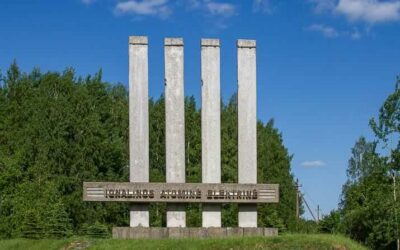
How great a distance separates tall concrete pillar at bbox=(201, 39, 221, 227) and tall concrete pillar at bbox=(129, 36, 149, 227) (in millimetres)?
2039

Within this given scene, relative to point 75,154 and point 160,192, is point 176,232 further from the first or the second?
point 75,154

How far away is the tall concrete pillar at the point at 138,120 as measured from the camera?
26.2 metres

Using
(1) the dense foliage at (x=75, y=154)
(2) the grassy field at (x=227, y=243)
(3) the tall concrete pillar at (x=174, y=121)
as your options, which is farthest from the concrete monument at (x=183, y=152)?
(1) the dense foliage at (x=75, y=154)

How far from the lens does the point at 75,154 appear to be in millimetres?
43688

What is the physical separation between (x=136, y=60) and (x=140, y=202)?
509 centimetres

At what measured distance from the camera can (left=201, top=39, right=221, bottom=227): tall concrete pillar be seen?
86.7ft

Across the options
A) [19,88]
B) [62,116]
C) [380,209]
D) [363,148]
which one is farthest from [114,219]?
[363,148]

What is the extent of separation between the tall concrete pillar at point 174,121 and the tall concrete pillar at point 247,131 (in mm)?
2092

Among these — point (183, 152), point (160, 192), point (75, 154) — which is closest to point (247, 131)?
point (183, 152)

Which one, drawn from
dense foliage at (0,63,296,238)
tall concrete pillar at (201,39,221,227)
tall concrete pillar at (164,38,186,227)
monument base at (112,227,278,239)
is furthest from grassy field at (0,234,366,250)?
dense foliage at (0,63,296,238)

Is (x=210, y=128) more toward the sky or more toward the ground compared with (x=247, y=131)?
more toward the sky

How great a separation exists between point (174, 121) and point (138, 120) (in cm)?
129

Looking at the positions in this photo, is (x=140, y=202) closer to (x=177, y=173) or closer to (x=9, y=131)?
(x=177, y=173)

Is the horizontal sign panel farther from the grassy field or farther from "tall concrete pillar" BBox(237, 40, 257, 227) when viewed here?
the grassy field
